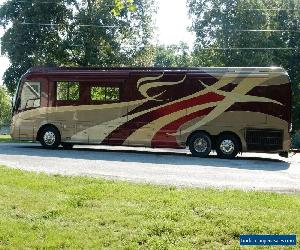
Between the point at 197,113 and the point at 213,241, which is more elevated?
the point at 197,113

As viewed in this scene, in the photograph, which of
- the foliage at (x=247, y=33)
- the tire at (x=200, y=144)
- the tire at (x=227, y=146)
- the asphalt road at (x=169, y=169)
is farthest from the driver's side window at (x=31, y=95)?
the foliage at (x=247, y=33)

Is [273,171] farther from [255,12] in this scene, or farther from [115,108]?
[255,12]

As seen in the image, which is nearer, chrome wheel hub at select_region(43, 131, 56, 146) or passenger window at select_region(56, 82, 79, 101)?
passenger window at select_region(56, 82, 79, 101)

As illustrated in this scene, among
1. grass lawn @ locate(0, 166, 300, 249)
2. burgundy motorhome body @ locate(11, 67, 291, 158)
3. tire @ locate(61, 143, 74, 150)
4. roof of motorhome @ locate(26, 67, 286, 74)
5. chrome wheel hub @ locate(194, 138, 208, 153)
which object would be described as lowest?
grass lawn @ locate(0, 166, 300, 249)

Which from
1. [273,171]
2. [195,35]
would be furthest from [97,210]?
[195,35]

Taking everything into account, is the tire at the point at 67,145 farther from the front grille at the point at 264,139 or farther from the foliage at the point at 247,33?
the foliage at the point at 247,33

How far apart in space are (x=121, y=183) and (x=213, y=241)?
422 centimetres

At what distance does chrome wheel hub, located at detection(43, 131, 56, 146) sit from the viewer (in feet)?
61.5

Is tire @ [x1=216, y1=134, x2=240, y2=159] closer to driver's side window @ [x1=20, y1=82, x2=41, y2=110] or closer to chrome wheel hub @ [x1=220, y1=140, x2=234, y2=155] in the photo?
chrome wheel hub @ [x1=220, y1=140, x2=234, y2=155]

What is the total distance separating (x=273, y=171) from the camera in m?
13.4

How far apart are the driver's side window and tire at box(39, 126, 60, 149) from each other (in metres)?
1.16

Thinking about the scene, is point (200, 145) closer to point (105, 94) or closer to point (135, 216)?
→ point (105, 94)

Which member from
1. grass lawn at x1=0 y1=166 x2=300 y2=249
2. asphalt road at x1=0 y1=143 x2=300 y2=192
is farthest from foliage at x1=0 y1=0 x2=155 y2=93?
grass lawn at x1=0 y1=166 x2=300 y2=249

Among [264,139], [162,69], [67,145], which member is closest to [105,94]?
[162,69]
